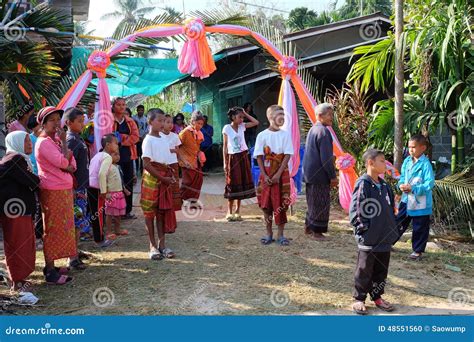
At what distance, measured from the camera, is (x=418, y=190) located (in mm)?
5328

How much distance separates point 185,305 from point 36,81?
9.92 feet

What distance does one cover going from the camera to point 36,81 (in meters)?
5.34

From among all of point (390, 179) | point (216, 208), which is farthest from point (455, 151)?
point (216, 208)

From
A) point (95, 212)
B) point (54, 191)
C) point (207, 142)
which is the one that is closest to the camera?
point (54, 191)

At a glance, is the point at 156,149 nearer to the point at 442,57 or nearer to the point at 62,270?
the point at 62,270

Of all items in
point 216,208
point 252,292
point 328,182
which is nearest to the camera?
point 252,292

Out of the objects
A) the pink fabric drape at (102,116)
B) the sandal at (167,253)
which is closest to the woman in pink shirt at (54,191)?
the sandal at (167,253)

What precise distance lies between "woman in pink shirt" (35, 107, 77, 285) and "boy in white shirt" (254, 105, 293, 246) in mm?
2186

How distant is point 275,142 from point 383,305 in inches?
92.6

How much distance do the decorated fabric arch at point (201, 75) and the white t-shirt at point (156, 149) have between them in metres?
1.57

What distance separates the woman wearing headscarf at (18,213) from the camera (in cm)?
414

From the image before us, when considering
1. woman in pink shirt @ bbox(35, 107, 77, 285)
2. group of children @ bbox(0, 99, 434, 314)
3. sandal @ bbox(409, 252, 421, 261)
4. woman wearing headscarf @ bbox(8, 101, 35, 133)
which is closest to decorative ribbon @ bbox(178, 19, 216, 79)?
group of children @ bbox(0, 99, 434, 314)

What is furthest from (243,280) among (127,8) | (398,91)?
(127,8)

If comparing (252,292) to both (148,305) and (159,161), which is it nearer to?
(148,305)
